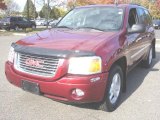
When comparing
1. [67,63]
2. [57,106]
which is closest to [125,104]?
[57,106]

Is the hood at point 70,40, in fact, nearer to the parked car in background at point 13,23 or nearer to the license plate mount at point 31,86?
the license plate mount at point 31,86

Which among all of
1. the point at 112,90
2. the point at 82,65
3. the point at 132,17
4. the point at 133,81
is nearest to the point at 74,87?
the point at 82,65

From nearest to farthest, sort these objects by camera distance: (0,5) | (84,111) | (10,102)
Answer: (84,111) → (10,102) → (0,5)

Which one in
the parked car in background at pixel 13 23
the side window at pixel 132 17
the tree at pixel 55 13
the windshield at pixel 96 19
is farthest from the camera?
the tree at pixel 55 13

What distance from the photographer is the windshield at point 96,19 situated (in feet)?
17.8

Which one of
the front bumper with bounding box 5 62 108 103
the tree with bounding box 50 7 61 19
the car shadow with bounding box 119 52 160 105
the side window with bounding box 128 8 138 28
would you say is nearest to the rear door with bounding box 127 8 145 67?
the side window with bounding box 128 8 138 28

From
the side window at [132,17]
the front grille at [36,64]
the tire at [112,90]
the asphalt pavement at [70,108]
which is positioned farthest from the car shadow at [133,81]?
the side window at [132,17]

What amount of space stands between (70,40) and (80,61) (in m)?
0.66

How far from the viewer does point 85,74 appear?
4008 mm

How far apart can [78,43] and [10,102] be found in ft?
5.46

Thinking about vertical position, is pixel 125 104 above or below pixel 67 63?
below

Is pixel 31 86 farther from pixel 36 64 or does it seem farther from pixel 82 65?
pixel 82 65

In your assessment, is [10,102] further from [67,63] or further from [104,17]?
[104,17]

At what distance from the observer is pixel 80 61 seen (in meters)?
4.03
